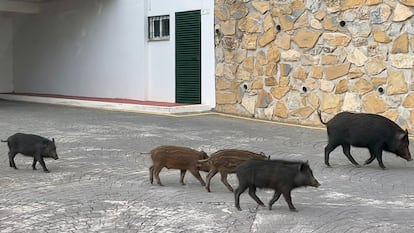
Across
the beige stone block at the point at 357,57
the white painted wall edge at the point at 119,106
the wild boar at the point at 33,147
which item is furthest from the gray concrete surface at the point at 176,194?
the white painted wall edge at the point at 119,106

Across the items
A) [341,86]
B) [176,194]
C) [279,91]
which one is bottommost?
[176,194]

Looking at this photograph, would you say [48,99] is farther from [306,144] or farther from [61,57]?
[306,144]

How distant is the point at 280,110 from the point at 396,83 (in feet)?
9.99

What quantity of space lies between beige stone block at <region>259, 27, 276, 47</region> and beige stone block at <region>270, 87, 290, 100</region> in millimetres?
1118

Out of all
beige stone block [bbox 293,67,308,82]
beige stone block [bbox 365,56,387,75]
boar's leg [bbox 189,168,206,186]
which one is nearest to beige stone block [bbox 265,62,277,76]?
beige stone block [bbox 293,67,308,82]

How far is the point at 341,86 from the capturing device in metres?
12.9

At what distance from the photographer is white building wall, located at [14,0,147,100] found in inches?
719

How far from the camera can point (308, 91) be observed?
1352 centimetres

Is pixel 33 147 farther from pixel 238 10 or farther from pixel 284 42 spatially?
pixel 238 10

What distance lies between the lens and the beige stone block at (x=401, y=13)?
11633mm

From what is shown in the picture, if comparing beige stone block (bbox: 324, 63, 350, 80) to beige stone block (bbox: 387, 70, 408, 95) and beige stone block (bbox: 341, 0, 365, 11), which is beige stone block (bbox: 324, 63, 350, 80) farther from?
beige stone block (bbox: 341, 0, 365, 11)

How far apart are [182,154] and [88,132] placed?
548 cm

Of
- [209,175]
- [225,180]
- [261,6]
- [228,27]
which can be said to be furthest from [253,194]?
[228,27]

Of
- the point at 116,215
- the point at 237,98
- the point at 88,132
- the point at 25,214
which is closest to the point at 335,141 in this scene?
the point at 116,215
